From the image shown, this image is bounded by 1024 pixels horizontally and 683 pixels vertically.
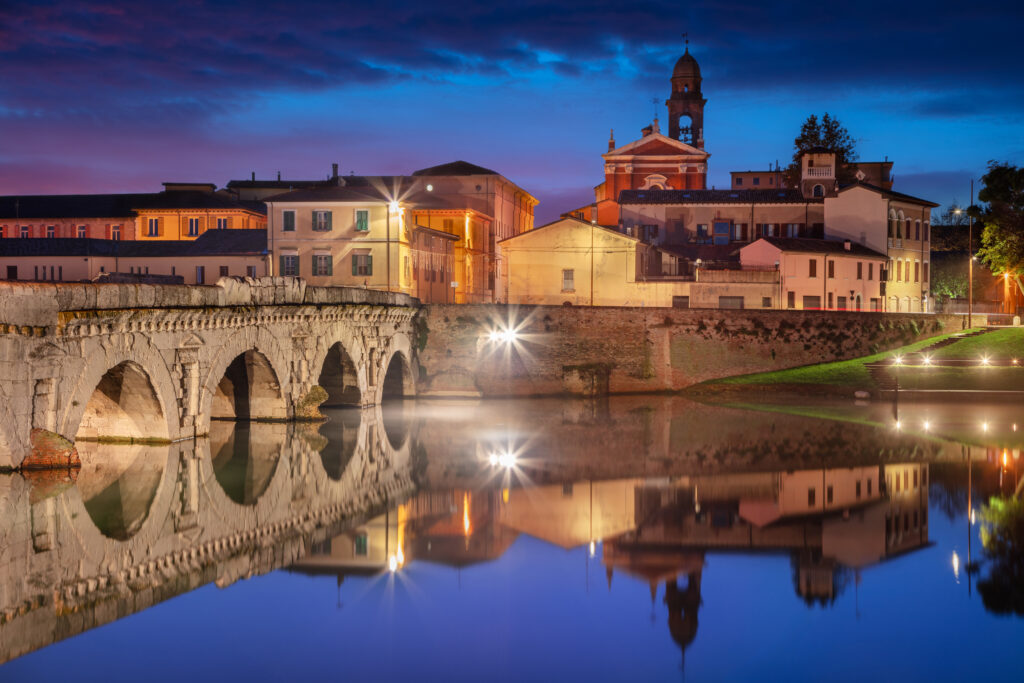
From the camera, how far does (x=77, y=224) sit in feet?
288

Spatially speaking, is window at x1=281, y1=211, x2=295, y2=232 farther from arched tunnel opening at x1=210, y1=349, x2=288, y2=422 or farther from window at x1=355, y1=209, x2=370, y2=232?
arched tunnel opening at x1=210, y1=349, x2=288, y2=422

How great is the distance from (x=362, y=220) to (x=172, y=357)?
3306 centimetres

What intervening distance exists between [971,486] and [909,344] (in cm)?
3362

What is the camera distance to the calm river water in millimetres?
18328

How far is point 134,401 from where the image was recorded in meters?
32.6

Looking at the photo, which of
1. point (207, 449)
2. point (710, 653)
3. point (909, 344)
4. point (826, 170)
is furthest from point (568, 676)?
point (826, 170)

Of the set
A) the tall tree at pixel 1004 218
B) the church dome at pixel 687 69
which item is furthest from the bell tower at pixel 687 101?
the tall tree at pixel 1004 218

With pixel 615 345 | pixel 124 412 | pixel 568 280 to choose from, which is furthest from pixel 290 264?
pixel 124 412

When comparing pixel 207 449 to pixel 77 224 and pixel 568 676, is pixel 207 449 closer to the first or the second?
pixel 568 676

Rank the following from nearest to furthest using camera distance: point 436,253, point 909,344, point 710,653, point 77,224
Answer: point 710,653
point 909,344
point 436,253
point 77,224

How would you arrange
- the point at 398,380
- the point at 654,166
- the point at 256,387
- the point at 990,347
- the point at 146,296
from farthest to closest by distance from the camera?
the point at 654,166 < the point at 990,347 < the point at 398,380 < the point at 256,387 < the point at 146,296

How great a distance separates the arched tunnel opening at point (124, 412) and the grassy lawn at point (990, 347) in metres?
45.1

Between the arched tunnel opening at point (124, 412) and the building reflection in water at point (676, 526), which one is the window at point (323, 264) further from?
the building reflection in water at point (676, 526)

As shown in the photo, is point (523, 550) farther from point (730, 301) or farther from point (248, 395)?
point (730, 301)
